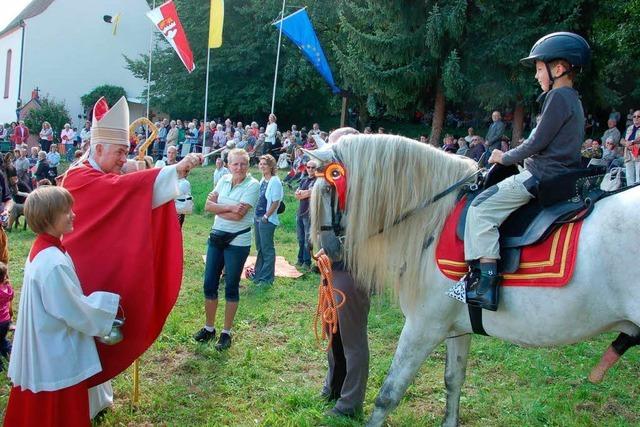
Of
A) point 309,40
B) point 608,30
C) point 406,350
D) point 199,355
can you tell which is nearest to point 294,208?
point 309,40

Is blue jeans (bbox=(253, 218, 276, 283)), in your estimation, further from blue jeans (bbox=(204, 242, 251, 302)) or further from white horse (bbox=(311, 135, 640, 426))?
white horse (bbox=(311, 135, 640, 426))

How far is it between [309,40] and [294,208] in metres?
6.39

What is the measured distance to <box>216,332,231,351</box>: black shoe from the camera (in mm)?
5672

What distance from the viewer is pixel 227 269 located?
223 inches

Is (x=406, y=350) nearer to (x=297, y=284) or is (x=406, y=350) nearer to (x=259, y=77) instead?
(x=297, y=284)

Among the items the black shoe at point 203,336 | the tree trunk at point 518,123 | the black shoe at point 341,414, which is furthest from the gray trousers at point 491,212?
the tree trunk at point 518,123

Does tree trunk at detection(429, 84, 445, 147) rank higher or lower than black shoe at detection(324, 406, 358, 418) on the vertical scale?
higher

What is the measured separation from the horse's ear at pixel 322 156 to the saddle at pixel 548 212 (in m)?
0.91

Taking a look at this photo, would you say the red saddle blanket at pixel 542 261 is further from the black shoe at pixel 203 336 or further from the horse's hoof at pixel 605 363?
the black shoe at pixel 203 336

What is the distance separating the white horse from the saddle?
0.35 feet

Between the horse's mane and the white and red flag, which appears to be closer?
the horse's mane

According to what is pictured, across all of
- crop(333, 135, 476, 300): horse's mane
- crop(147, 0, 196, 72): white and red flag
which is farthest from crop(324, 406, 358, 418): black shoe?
crop(147, 0, 196, 72): white and red flag

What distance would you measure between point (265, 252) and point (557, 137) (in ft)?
19.7

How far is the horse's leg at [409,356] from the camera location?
11.4 feet
